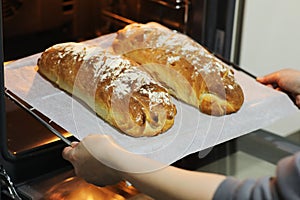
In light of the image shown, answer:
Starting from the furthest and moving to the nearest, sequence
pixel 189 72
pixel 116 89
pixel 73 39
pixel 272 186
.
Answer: pixel 73 39, pixel 189 72, pixel 116 89, pixel 272 186

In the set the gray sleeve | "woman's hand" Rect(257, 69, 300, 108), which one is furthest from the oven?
the gray sleeve

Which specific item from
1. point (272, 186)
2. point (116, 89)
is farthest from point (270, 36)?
point (272, 186)

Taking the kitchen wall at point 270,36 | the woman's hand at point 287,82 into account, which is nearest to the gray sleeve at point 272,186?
the woman's hand at point 287,82

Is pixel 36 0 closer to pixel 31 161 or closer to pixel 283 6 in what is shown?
→ pixel 31 161

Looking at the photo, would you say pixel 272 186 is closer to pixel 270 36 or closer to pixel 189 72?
pixel 189 72

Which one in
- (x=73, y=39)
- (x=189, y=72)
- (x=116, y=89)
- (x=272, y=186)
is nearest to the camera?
(x=272, y=186)

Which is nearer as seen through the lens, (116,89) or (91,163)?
(91,163)
